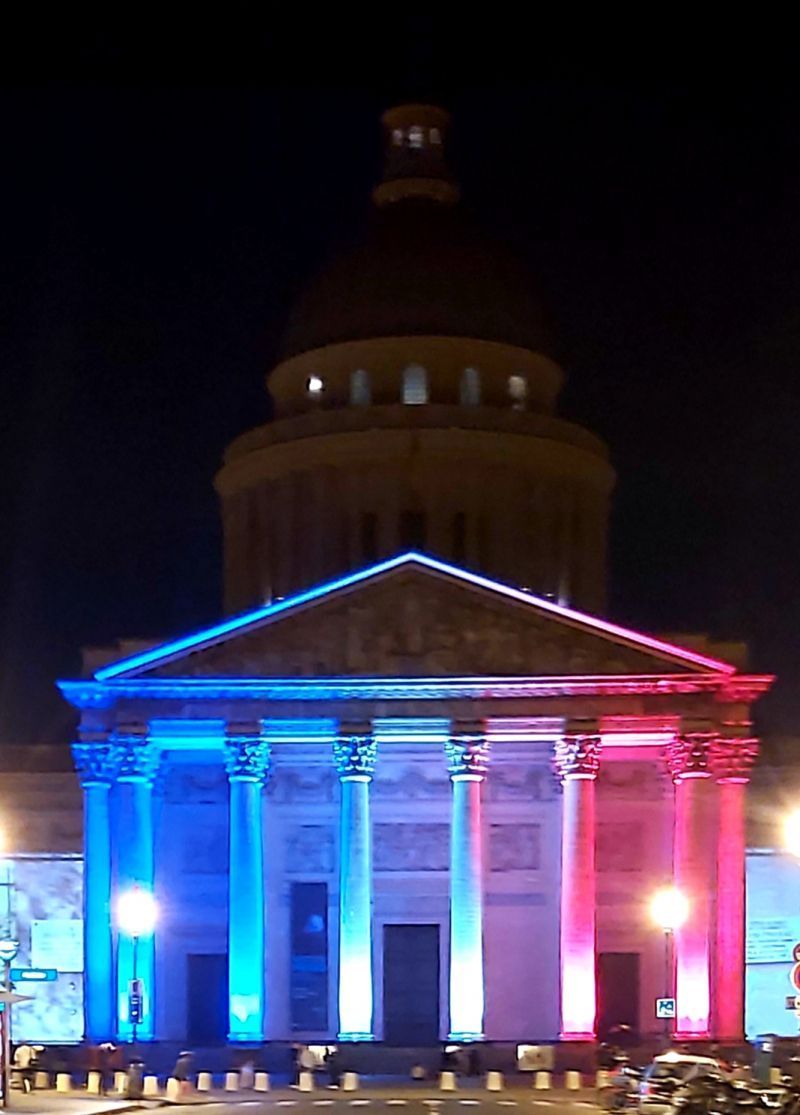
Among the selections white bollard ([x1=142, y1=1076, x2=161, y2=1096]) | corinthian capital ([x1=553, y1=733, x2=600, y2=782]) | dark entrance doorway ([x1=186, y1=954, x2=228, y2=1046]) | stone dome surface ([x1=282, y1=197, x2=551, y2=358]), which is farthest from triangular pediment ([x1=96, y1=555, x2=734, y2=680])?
stone dome surface ([x1=282, y1=197, x2=551, y2=358])

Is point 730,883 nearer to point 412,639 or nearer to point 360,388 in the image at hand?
point 412,639

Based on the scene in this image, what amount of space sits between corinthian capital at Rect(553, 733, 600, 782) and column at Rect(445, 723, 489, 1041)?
2333mm

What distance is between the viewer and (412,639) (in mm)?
55500

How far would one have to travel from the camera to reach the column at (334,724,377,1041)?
54.4 m

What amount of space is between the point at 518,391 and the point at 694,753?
24076 mm

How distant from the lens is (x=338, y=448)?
72125 millimetres

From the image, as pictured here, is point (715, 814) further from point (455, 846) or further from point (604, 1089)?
point (604, 1089)

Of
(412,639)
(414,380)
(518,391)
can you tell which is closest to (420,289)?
(414,380)

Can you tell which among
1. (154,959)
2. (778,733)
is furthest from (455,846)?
(778,733)

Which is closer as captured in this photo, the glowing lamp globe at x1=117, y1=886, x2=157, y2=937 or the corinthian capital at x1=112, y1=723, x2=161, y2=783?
the glowing lamp globe at x1=117, y1=886, x2=157, y2=937

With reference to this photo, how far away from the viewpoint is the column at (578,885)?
2136 inches

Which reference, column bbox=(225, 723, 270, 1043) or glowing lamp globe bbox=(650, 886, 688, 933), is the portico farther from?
glowing lamp globe bbox=(650, 886, 688, 933)

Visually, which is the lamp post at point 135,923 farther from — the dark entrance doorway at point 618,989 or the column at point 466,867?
the dark entrance doorway at point 618,989

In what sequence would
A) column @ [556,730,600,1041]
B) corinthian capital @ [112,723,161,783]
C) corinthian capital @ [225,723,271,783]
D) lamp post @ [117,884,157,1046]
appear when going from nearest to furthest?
lamp post @ [117,884,157,1046]
column @ [556,730,600,1041]
corinthian capital @ [225,723,271,783]
corinthian capital @ [112,723,161,783]
